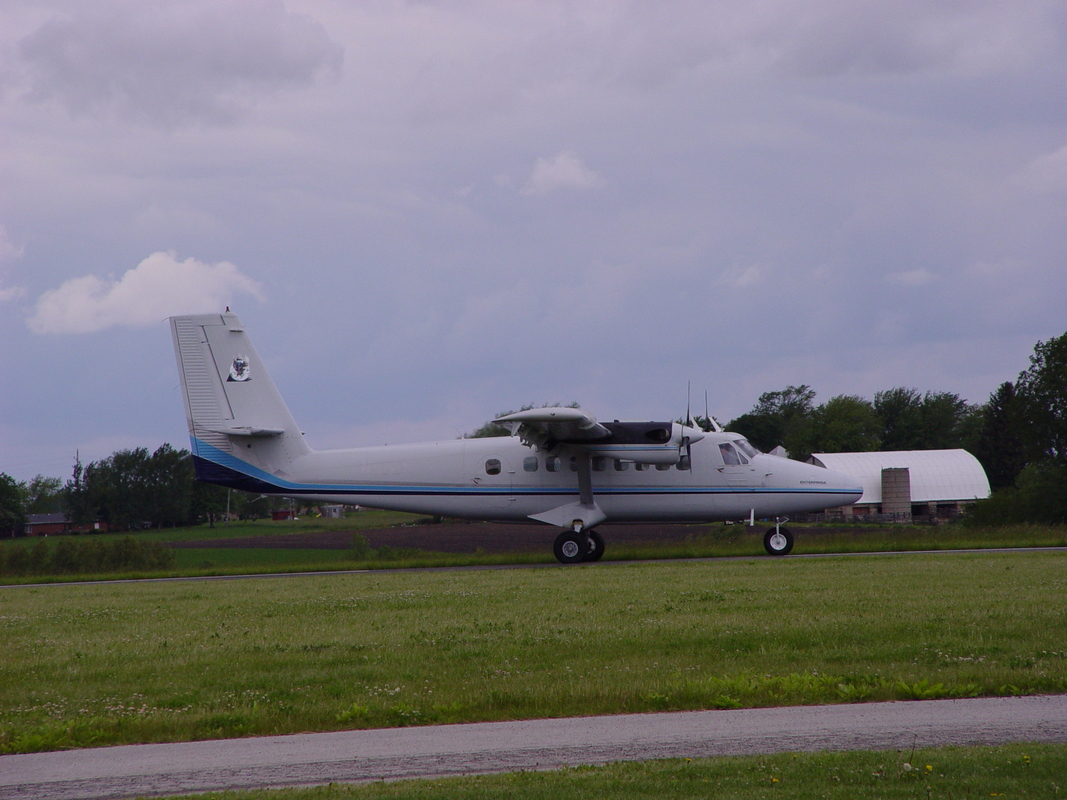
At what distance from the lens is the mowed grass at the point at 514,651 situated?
28.1 ft

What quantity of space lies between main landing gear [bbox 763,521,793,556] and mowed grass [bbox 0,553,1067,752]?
675 cm

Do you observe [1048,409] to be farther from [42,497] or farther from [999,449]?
[42,497]

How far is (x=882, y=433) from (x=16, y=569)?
9631 cm

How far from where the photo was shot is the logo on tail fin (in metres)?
26.4

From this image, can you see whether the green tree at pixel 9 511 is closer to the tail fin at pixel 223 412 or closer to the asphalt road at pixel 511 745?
the tail fin at pixel 223 412

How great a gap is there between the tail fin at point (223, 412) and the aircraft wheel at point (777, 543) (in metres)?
13.2

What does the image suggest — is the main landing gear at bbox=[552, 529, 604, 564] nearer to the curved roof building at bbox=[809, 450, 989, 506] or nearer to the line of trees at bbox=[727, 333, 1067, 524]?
the line of trees at bbox=[727, 333, 1067, 524]

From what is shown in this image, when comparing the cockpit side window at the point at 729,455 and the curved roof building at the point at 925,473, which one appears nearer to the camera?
the cockpit side window at the point at 729,455

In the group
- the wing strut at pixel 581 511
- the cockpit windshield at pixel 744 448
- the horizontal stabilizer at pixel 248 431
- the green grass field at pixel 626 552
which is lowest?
the green grass field at pixel 626 552

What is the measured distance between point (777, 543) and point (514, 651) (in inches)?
635

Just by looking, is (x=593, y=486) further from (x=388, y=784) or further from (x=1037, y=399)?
(x=1037, y=399)

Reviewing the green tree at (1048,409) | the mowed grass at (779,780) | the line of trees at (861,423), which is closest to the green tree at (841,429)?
the line of trees at (861,423)

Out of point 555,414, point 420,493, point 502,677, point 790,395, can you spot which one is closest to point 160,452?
point 420,493

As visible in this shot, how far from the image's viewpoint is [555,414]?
22500mm
